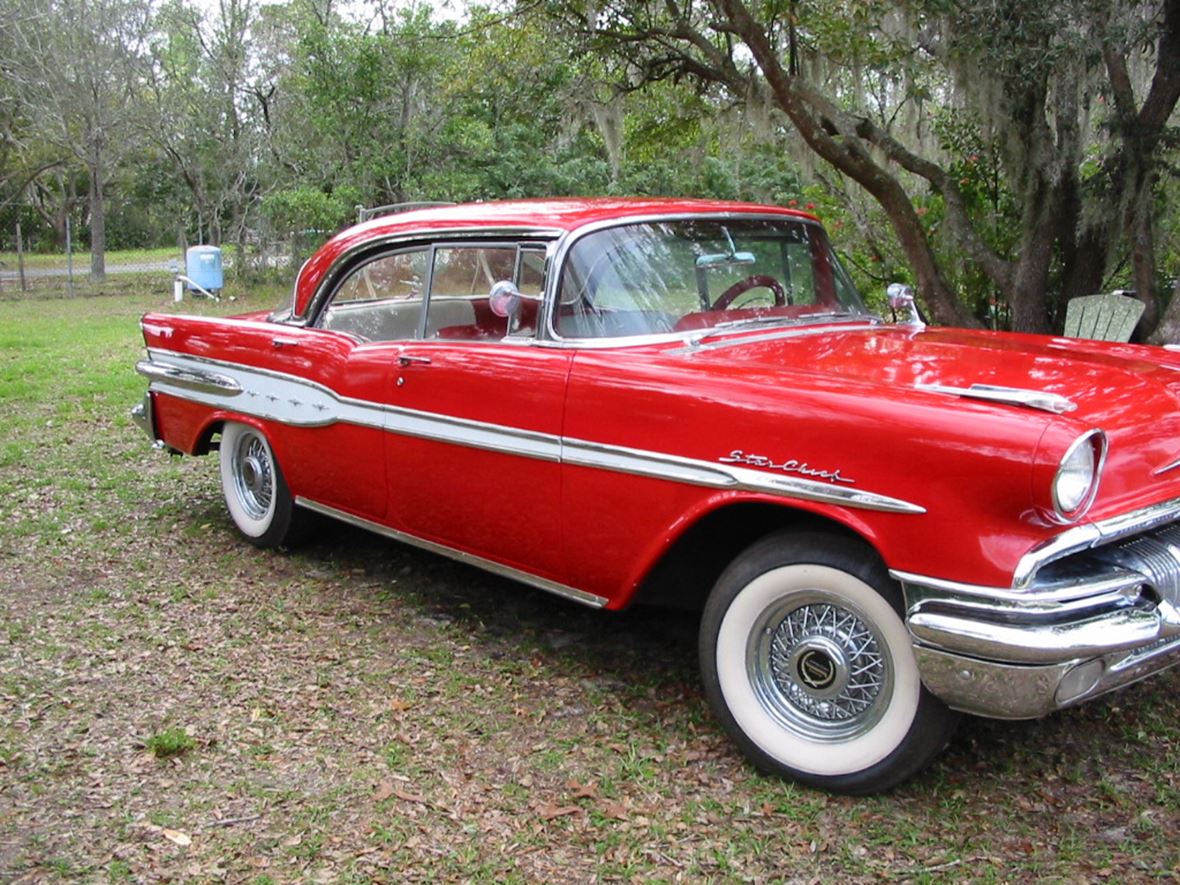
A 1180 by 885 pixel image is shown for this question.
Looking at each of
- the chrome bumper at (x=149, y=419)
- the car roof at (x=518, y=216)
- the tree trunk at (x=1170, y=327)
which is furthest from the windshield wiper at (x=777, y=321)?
the chrome bumper at (x=149, y=419)

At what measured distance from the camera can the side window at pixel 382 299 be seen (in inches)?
178

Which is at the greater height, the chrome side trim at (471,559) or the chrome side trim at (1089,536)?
the chrome side trim at (1089,536)

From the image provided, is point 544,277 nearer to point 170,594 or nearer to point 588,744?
point 588,744

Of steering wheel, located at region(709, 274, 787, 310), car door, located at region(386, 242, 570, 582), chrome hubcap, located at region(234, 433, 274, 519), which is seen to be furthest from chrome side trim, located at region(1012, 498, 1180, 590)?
chrome hubcap, located at region(234, 433, 274, 519)

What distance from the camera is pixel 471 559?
410 centimetres

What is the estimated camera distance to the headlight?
103 inches

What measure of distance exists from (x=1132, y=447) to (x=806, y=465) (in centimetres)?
88

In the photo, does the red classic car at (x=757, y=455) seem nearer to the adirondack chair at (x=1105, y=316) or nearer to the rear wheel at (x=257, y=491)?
the rear wheel at (x=257, y=491)

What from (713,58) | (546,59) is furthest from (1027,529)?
(546,59)

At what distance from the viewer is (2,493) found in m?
6.35

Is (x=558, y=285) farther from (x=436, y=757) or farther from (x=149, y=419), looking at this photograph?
(x=149, y=419)

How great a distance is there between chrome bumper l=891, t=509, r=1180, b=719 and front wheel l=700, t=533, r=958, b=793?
0.17m

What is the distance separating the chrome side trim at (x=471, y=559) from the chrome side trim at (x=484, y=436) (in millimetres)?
394

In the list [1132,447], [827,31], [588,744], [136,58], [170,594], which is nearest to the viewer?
[1132,447]
